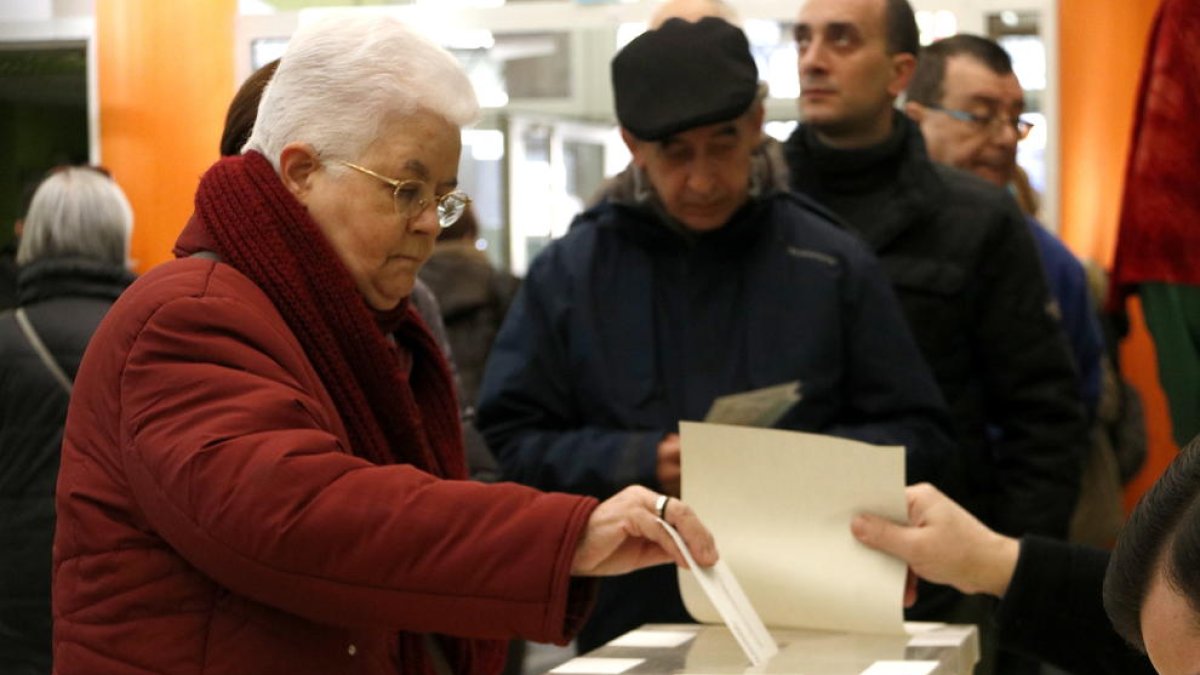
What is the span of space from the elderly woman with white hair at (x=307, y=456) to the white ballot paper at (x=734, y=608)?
0.14 ft

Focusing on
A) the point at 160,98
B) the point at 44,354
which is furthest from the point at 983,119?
the point at 160,98

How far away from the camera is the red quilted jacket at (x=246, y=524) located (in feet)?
5.78

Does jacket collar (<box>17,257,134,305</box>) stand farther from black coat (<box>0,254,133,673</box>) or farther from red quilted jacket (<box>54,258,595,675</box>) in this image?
red quilted jacket (<box>54,258,595,675</box>)

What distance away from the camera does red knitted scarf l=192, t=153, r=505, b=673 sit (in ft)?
6.55

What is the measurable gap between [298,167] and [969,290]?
1.85 meters

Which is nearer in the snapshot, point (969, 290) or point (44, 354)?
point (969, 290)

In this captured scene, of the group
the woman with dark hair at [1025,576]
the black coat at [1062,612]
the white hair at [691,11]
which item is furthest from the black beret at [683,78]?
the black coat at [1062,612]

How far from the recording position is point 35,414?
375cm

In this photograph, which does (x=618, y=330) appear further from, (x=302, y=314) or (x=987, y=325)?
(x=302, y=314)

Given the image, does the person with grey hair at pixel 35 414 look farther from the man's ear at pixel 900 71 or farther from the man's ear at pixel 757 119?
the man's ear at pixel 900 71

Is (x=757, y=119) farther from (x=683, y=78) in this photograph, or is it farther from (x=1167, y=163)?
(x=1167, y=163)

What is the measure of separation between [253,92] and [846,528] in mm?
978

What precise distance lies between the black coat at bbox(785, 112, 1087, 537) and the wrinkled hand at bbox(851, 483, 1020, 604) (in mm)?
1147

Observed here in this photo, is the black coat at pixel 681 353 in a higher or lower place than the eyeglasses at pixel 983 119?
lower
